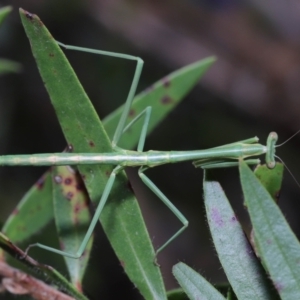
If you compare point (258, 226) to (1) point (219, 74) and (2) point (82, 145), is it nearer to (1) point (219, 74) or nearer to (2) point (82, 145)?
(2) point (82, 145)

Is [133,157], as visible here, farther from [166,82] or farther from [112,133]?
[166,82]

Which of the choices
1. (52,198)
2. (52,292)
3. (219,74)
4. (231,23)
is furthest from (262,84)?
(52,292)

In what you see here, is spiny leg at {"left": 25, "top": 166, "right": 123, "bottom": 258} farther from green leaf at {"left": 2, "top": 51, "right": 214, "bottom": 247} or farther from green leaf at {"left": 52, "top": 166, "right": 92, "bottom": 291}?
green leaf at {"left": 2, "top": 51, "right": 214, "bottom": 247}

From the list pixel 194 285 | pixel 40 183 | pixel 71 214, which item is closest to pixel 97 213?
pixel 71 214

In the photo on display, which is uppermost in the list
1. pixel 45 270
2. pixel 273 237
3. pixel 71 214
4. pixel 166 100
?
pixel 166 100

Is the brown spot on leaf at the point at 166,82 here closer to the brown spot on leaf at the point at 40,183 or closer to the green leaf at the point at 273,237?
the brown spot on leaf at the point at 40,183

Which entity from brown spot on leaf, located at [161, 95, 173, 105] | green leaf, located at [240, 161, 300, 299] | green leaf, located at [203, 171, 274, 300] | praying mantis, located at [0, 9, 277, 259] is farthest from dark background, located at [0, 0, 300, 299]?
green leaf, located at [240, 161, 300, 299]
